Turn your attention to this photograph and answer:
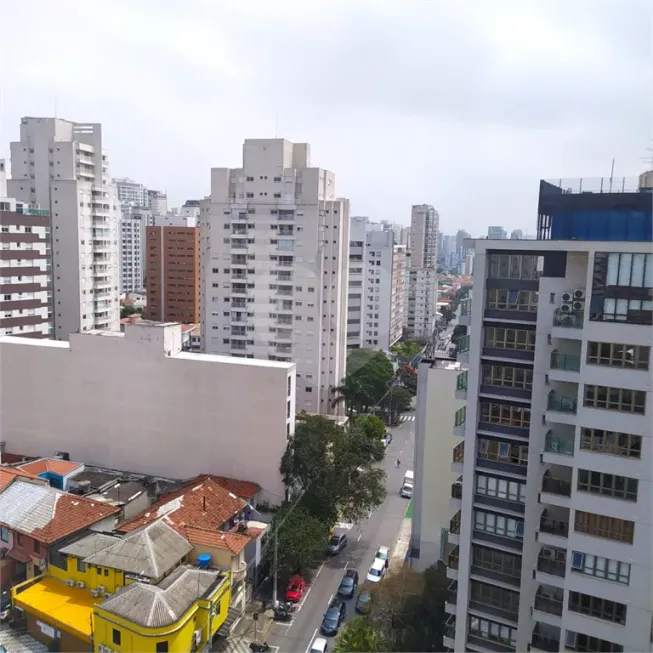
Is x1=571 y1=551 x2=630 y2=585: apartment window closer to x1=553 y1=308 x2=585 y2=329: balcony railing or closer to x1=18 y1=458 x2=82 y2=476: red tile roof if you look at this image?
x1=553 y1=308 x2=585 y2=329: balcony railing

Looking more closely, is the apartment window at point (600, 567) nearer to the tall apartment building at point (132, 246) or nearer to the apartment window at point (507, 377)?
the apartment window at point (507, 377)

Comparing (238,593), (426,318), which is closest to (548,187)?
(238,593)

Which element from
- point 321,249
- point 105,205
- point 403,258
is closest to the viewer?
point 321,249

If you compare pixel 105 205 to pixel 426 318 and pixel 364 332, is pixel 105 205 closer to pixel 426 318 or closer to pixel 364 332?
pixel 364 332

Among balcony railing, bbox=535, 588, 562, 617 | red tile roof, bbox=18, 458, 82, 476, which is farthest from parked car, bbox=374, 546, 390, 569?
red tile roof, bbox=18, 458, 82, 476

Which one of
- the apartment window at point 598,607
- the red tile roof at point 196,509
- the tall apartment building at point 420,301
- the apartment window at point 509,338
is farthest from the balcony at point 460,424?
the tall apartment building at point 420,301
